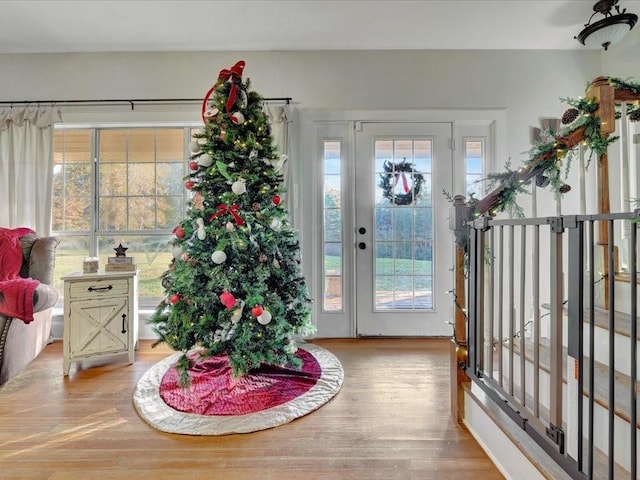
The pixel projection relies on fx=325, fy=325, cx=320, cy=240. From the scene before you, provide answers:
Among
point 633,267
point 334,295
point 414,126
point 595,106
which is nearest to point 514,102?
point 414,126

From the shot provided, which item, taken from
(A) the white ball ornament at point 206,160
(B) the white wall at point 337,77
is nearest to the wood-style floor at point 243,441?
(A) the white ball ornament at point 206,160

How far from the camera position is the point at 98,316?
7.61ft

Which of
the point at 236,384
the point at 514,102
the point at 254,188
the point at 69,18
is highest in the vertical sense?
the point at 69,18

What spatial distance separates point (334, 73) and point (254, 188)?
5.00ft

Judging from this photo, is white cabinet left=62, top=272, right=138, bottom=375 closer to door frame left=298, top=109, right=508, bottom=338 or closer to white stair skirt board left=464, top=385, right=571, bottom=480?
door frame left=298, top=109, right=508, bottom=338

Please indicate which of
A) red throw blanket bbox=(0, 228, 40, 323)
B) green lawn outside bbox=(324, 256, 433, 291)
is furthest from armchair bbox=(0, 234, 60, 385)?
green lawn outside bbox=(324, 256, 433, 291)

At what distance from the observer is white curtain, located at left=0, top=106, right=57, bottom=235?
2.83m

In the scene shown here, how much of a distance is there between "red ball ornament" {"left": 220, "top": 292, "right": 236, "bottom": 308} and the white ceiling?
2.06 m

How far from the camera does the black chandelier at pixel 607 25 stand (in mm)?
2281

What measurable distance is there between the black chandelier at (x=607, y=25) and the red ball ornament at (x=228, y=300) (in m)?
3.17

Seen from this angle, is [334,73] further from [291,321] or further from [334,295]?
[291,321]

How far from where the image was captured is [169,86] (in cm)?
295

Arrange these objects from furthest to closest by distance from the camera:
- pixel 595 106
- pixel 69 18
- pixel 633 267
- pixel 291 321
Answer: pixel 69 18 < pixel 291 321 < pixel 595 106 < pixel 633 267

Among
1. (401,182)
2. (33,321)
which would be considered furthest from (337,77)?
(33,321)
